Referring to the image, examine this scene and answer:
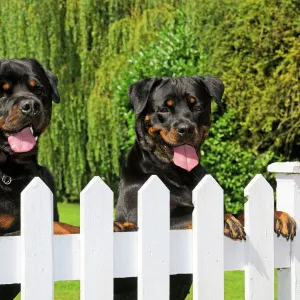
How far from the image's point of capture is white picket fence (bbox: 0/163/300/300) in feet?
9.58

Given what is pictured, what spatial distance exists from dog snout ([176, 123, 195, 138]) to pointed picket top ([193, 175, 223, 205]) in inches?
43.0

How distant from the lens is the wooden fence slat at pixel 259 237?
3.39 meters

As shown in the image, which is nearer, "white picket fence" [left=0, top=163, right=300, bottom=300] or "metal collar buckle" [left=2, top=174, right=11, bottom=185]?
"white picket fence" [left=0, top=163, right=300, bottom=300]

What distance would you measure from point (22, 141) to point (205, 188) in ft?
3.89

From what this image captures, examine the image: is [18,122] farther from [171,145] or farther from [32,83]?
[171,145]

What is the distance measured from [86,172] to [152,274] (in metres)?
11.6

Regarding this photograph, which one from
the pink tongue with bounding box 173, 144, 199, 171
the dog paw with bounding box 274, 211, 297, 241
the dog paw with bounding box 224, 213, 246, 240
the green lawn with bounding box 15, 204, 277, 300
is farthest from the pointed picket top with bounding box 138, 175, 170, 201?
the green lawn with bounding box 15, 204, 277, 300

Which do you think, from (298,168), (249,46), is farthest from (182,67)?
(298,168)

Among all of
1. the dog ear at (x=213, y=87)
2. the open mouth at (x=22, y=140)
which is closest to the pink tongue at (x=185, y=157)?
the dog ear at (x=213, y=87)

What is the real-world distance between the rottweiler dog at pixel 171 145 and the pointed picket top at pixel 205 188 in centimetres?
53

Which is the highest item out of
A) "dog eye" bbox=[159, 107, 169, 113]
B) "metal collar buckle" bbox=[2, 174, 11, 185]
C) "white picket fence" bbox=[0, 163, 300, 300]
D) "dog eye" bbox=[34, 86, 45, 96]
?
"dog eye" bbox=[34, 86, 45, 96]

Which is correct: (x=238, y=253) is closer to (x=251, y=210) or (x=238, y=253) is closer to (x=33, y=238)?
(x=251, y=210)

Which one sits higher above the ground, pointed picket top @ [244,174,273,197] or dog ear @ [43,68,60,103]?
dog ear @ [43,68,60,103]

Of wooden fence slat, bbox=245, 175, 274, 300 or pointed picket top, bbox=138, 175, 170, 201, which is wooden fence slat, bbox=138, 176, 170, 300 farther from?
wooden fence slat, bbox=245, 175, 274, 300
